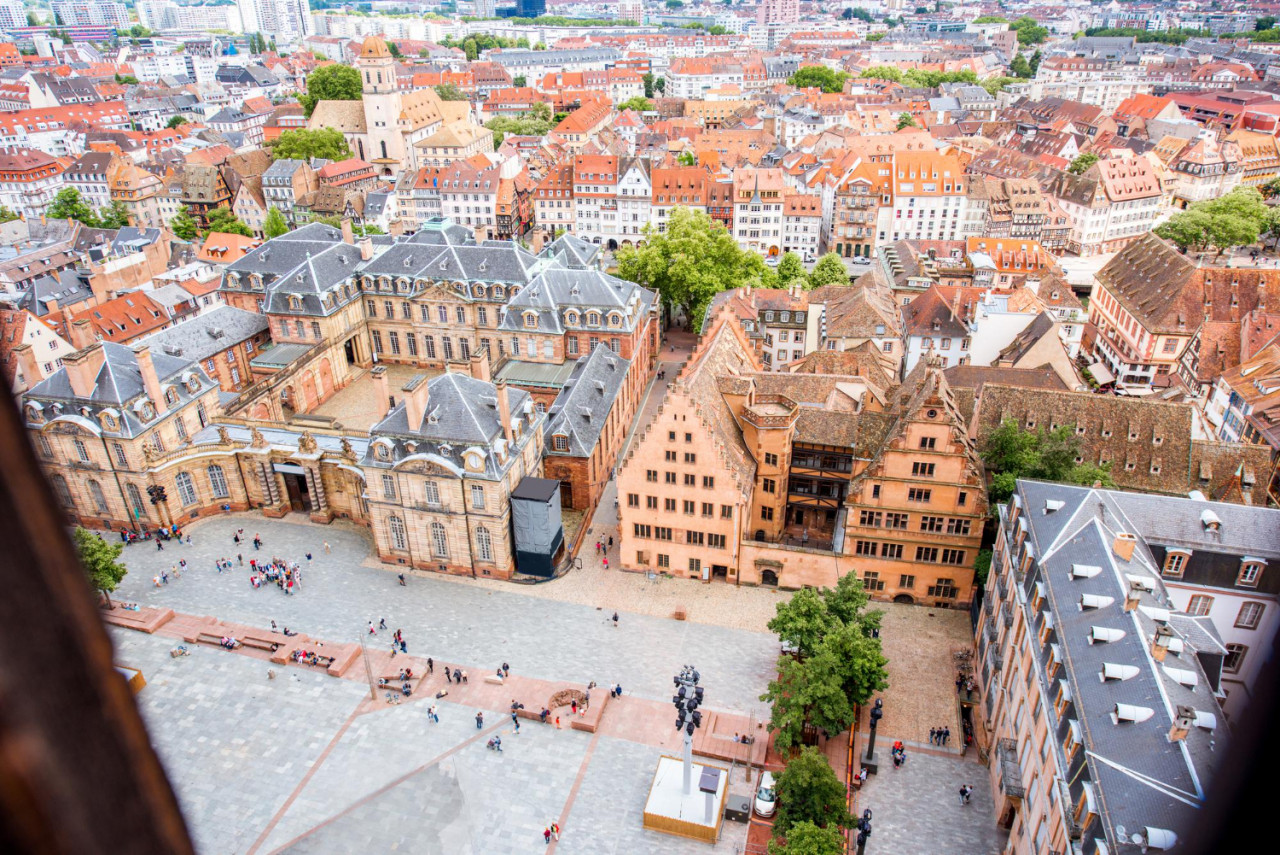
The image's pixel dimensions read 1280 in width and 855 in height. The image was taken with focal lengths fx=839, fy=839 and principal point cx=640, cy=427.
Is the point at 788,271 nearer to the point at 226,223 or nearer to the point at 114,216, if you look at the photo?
the point at 226,223

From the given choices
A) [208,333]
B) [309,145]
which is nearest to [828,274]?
[208,333]

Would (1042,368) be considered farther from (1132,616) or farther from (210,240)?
(210,240)

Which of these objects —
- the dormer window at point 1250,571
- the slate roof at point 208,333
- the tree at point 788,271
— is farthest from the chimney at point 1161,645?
the slate roof at point 208,333

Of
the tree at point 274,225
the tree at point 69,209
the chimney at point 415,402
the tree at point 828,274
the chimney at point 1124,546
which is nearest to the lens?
the chimney at point 1124,546

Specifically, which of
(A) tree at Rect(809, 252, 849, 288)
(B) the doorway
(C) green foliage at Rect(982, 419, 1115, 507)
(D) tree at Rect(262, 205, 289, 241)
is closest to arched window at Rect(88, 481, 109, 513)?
(B) the doorway

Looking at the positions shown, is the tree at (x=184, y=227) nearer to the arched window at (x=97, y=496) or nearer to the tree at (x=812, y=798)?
the arched window at (x=97, y=496)

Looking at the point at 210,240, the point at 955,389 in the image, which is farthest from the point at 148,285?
the point at 955,389

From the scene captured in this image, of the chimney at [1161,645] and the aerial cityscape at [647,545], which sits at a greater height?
the chimney at [1161,645]
